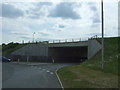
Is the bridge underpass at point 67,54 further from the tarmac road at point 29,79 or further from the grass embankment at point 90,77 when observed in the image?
the tarmac road at point 29,79

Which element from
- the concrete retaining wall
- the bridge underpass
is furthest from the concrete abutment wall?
the concrete retaining wall

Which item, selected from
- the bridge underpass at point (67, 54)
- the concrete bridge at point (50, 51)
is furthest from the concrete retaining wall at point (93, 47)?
the bridge underpass at point (67, 54)

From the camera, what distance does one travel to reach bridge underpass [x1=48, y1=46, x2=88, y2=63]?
6317 centimetres

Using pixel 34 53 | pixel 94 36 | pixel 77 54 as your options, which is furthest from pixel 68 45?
pixel 77 54

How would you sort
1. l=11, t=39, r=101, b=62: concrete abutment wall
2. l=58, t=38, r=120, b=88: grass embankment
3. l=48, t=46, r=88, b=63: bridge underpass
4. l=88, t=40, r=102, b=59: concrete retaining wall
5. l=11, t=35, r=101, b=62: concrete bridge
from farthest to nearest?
l=48, t=46, r=88, b=63: bridge underpass, l=11, t=39, r=101, b=62: concrete abutment wall, l=11, t=35, r=101, b=62: concrete bridge, l=88, t=40, r=102, b=59: concrete retaining wall, l=58, t=38, r=120, b=88: grass embankment

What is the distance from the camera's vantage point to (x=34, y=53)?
63719mm

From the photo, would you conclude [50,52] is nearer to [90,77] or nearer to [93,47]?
[93,47]

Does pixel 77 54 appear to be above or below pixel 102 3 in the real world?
below

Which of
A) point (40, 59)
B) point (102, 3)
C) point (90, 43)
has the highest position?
point (102, 3)

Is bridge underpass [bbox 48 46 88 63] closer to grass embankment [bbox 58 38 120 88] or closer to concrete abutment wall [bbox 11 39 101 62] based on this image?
concrete abutment wall [bbox 11 39 101 62]

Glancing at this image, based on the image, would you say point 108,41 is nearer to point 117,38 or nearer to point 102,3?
point 117,38

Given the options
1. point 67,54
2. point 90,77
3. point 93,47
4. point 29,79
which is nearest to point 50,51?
point 67,54

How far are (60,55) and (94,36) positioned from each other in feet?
38.6

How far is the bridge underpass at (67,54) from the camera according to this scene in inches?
2487
